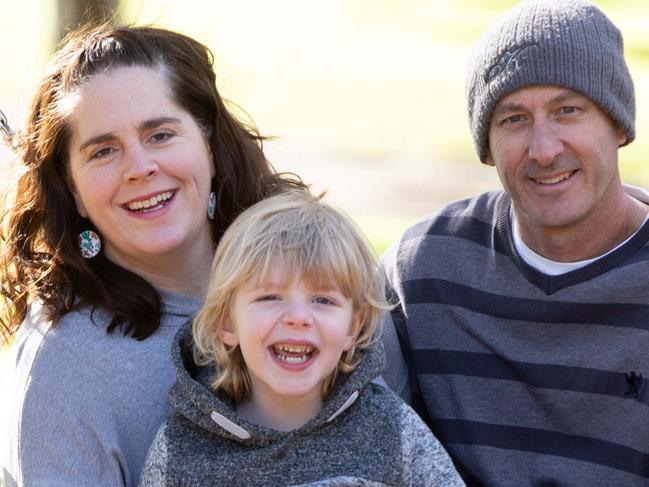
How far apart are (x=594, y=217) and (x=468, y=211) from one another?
49 centimetres

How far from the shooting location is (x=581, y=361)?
3.40m

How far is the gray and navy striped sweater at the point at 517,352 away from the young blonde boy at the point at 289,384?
508 mm

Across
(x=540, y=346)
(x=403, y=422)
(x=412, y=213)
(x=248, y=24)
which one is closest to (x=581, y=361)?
(x=540, y=346)

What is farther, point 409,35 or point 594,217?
point 409,35

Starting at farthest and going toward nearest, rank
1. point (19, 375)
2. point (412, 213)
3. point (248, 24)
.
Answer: point (248, 24) → point (412, 213) → point (19, 375)

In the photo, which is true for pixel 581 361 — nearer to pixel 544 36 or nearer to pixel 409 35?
pixel 544 36

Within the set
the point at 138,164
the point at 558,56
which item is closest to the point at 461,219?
the point at 558,56

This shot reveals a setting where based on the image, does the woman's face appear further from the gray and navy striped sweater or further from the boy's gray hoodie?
the gray and navy striped sweater

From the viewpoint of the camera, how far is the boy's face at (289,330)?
9.80 ft

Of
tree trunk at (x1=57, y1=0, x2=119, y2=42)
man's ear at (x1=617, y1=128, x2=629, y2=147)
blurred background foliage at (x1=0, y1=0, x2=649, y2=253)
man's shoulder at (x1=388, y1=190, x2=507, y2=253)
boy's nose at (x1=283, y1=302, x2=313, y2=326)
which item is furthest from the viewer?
blurred background foliage at (x1=0, y1=0, x2=649, y2=253)

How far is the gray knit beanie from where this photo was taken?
10.9ft

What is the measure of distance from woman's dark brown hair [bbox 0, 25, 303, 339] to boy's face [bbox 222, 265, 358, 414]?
44 centimetres

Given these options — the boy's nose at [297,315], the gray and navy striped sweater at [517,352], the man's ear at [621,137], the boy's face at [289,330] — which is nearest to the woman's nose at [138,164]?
the boy's face at [289,330]

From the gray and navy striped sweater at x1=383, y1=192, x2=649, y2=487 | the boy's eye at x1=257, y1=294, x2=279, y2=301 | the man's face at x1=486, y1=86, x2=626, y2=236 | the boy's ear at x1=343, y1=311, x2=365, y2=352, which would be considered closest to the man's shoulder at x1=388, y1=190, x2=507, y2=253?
the gray and navy striped sweater at x1=383, y1=192, x2=649, y2=487
